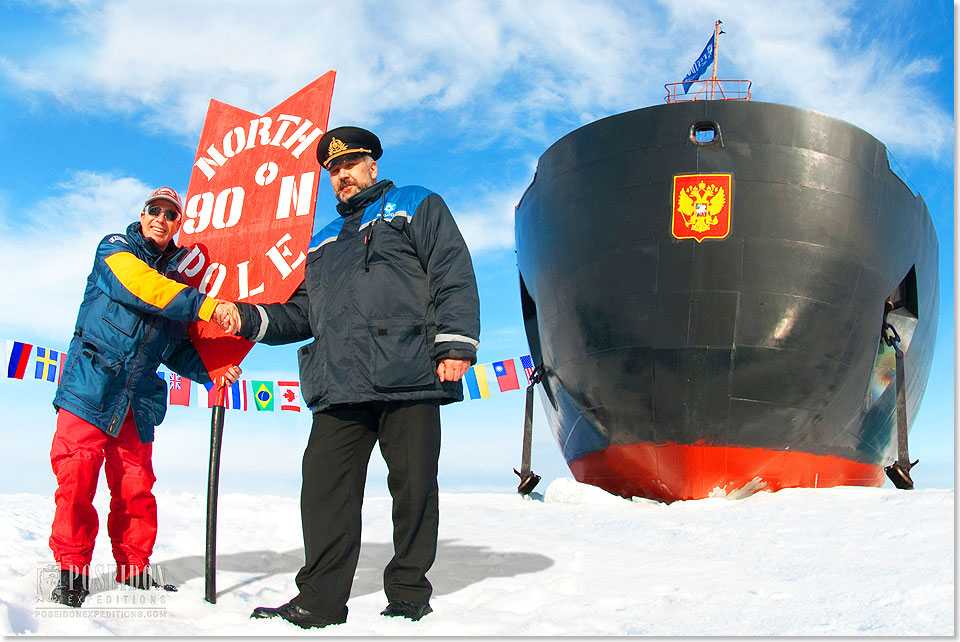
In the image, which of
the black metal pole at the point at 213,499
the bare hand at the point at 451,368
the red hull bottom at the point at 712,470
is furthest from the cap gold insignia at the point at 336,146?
the red hull bottom at the point at 712,470

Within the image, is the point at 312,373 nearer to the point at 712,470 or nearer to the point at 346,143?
the point at 346,143

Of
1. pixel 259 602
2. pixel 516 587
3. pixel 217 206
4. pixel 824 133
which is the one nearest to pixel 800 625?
pixel 516 587

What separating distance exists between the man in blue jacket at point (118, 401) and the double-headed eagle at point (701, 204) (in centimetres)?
432

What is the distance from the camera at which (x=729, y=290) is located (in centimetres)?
602

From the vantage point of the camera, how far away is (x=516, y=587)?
270 cm

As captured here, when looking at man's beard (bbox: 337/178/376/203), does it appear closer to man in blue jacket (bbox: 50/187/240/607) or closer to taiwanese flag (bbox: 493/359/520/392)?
man in blue jacket (bbox: 50/187/240/607)

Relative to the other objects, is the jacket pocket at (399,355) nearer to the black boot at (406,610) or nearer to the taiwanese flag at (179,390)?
the black boot at (406,610)

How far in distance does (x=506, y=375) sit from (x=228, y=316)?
5661mm

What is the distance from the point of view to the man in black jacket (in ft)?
7.77

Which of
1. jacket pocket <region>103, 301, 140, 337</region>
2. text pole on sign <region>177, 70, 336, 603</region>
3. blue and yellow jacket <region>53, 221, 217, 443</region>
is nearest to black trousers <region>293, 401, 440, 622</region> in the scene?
text pole on sign <region>177, 70, 336, 603</region>

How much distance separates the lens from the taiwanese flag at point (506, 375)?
324 inches

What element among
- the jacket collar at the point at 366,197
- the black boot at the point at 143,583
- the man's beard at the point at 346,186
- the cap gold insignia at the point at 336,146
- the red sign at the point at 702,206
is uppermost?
the red sign at the point at 702,206

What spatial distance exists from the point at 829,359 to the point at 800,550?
3200 mm

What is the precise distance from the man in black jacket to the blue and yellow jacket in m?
0.61
